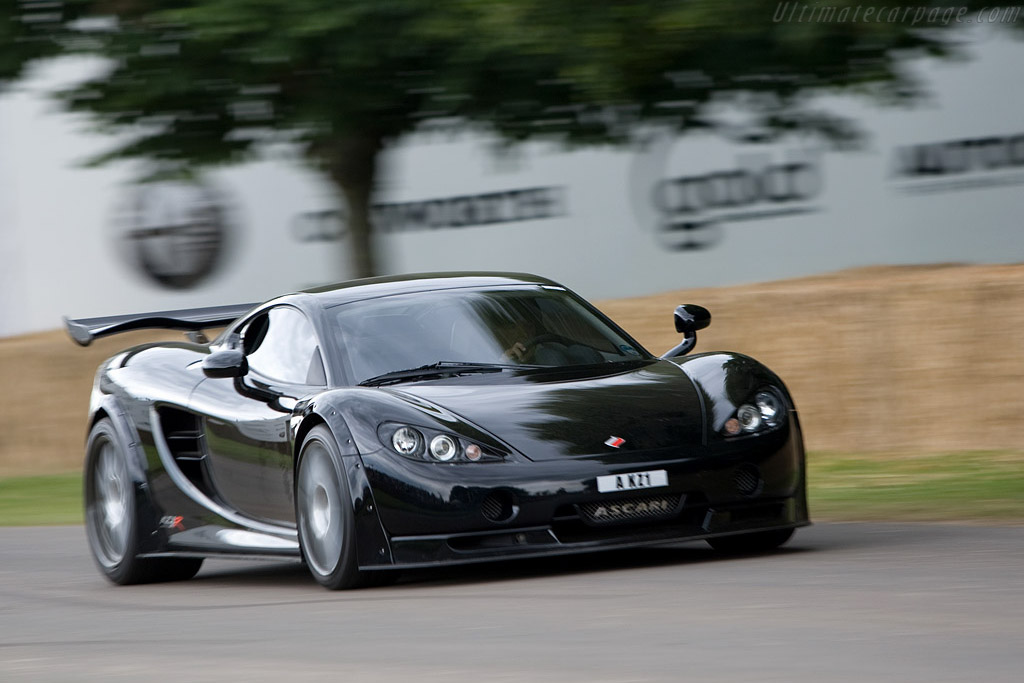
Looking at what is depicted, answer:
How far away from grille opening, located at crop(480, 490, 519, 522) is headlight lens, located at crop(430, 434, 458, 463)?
21cm

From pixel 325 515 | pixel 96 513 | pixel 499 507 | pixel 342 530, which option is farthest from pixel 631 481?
pixel 96 513

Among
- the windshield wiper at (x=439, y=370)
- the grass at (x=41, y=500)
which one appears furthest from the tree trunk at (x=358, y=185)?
the windshield wiper at (x=439, y=370)

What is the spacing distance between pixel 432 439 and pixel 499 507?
0.35 m

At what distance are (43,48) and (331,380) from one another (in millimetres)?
6275

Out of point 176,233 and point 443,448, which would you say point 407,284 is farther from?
point 176,233

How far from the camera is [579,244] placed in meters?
16.7

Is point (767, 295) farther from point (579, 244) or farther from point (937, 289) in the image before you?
point (579, 244)

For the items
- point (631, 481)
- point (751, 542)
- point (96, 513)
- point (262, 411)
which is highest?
point (262, 411)

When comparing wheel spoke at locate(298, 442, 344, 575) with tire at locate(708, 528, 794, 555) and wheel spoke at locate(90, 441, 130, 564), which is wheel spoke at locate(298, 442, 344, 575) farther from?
wheel spoke at locate(90, 441, 130, 564)

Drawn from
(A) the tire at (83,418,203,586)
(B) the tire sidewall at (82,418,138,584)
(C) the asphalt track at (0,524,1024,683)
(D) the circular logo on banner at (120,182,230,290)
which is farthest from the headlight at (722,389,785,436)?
(D) the circular logo on banner at (120,182,230,290)

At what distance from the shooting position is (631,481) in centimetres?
643

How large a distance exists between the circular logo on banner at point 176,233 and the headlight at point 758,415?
428 inches

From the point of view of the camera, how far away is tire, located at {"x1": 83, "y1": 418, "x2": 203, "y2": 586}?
26.9 feet

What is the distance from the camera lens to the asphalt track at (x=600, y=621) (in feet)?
15.3
